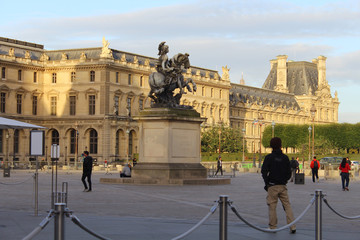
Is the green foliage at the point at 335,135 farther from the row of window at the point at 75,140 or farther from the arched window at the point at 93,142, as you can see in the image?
the arched window at the point at 93,142

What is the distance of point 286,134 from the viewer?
13875 centimetres

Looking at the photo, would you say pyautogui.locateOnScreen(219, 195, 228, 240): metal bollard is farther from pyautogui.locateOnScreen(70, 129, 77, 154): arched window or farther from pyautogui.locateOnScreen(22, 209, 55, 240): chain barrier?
pyautogui.locateOnScreen(70, 129, 77, 154): arched window

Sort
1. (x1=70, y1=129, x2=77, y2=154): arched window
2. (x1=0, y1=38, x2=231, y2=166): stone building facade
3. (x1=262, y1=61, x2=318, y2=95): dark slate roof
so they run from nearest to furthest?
(x1=0, y1=38, x2=231, y2=166): stone building facade < (x1=70, y1=129, x2=77, y2=154): arched window < (x1=262, y1=61, x2=318, y2=95): dark slate roof

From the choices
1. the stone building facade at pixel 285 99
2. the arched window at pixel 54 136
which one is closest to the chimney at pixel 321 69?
Result: the stone building facade at pixel 285 99

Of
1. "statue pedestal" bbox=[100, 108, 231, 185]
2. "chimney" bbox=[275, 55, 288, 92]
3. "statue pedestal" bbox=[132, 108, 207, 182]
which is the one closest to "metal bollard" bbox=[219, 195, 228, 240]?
"statue pedestal" bbox=[100, 108, 231, 185]

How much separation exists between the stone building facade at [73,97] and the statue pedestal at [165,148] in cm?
6240

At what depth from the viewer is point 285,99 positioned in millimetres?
172125

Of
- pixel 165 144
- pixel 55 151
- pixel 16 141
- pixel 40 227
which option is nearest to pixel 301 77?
pixel 16 141

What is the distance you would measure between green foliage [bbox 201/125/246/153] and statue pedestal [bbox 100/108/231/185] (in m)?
79.2

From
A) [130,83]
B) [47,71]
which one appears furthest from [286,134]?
[47,71]

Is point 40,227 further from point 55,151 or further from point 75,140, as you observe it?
point 75,140

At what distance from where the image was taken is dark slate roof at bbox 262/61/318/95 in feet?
601

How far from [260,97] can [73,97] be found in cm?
6726

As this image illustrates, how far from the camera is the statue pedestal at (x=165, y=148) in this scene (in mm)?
35062
